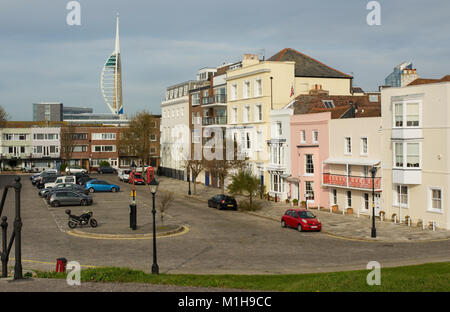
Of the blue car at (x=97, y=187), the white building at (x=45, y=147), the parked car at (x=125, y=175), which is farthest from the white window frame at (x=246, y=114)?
the white building at (x=45, y=147)

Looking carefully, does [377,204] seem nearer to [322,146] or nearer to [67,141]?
[322,146]

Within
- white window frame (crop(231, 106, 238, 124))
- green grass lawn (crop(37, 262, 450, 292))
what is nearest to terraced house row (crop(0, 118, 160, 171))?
white window frame (crop(231, 106, 238, 124))

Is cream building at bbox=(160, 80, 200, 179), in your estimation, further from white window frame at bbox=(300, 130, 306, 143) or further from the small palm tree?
the small palm tree

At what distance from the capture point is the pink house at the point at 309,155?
48438 millimetres

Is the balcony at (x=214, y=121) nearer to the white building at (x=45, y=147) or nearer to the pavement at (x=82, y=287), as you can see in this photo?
the white building at (x=45, y=147)

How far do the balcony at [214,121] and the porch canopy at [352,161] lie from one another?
2220 centimetres

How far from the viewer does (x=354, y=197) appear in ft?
146

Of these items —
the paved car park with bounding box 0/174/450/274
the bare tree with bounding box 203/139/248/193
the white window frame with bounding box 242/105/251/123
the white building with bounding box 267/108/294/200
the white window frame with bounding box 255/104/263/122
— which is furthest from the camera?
the white window frame with bounding box 242/105/251/123

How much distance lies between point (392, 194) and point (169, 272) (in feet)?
74.4

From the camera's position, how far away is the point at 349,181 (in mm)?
43844

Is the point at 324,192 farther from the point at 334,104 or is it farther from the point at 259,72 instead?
the point at 259,72

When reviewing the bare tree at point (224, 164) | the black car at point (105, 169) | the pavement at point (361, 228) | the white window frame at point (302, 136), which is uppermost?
the white window frame at point (302, 136)

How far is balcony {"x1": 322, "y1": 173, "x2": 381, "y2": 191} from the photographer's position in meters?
41.9

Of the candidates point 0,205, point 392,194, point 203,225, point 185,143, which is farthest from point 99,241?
point 185,143
